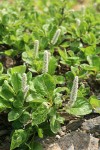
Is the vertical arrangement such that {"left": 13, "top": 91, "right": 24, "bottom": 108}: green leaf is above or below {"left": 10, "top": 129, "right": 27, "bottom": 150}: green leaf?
above

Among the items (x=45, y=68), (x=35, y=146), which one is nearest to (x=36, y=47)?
(x=45, y=68)

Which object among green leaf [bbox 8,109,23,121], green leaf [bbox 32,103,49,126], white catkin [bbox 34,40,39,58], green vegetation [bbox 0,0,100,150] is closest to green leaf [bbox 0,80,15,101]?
green vegetation [bbox 0,0,100,150]

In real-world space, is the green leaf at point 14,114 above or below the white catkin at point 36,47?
below

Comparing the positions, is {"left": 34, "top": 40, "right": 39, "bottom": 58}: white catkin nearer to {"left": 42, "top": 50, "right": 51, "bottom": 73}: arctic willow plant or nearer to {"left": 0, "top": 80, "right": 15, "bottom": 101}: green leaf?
{"left": 42, "top": 50, "right": 51, "bottom": 73}: arctic willow plant

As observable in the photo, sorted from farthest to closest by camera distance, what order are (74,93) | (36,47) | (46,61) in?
1. (36,47)
2. (46,61)
3. (74,93)

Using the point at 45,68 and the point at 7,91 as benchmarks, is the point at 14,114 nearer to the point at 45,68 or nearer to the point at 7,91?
the point at 7,91

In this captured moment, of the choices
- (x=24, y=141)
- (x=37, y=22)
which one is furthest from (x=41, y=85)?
(x=37, y=22)

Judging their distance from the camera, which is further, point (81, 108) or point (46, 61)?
point (46, 61)

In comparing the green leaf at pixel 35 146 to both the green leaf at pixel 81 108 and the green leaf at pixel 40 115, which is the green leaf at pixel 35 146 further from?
the green leaf at pixel 81 108

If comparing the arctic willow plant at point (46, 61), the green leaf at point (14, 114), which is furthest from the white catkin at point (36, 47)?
the green leaf at point (14, 114)
